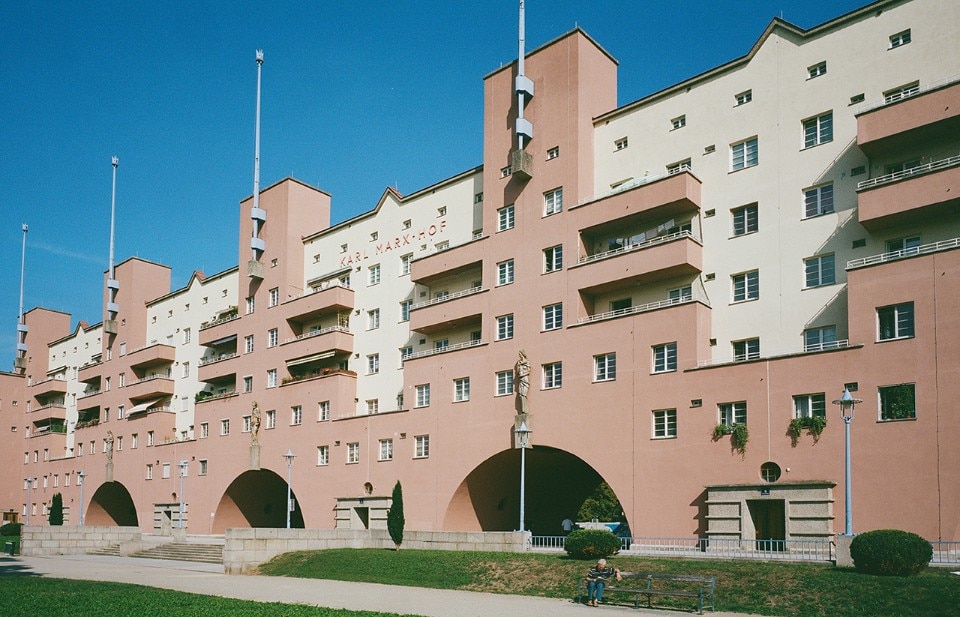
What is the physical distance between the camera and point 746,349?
4053cm

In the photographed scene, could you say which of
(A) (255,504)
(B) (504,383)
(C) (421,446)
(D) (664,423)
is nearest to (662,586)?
(D) (664,423)

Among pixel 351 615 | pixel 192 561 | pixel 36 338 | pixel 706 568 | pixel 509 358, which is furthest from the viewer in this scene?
pixel 36 338

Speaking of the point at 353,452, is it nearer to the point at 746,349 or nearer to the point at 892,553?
the point at 746,349

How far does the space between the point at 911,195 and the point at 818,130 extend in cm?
600

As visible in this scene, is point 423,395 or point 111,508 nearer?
point 423,395

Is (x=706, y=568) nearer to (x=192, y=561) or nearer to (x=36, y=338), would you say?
(x=192, y=561)

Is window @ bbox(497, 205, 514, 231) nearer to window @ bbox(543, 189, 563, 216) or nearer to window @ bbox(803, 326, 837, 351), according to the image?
window @ bbox(543, 189, 563, 216)

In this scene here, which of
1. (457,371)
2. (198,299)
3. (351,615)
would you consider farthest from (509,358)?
(198,299)

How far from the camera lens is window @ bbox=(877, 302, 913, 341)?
111ft

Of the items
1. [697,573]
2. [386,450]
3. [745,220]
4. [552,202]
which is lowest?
[697,573]

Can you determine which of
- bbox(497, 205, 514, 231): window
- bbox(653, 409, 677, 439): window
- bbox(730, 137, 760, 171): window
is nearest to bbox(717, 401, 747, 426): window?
bbox(653, 409, 677, 439): window

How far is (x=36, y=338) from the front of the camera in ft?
346

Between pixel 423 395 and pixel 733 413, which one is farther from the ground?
pixel 423 395

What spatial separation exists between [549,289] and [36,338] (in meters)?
79.2
